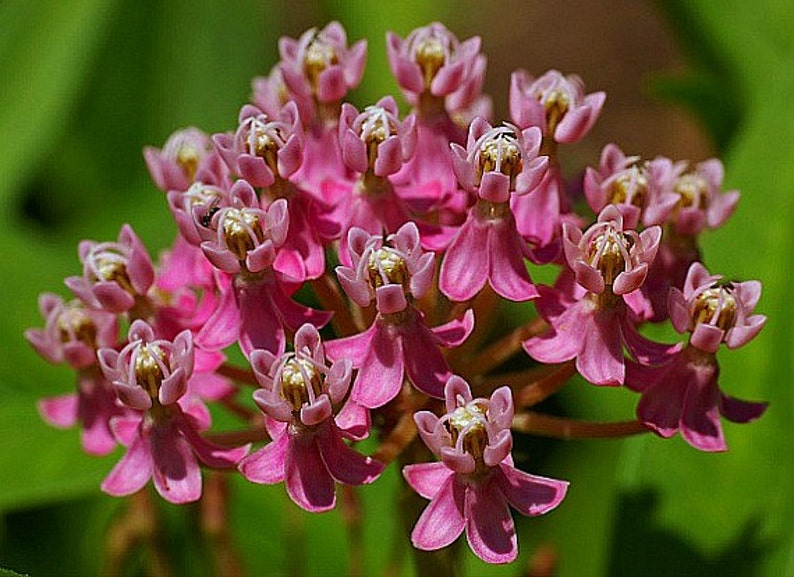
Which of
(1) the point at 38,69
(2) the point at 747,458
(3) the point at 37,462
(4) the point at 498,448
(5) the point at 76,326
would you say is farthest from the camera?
(1) the point at 38,69

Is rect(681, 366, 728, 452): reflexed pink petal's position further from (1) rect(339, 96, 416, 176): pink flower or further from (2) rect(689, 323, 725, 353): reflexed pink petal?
(1) rect(339, 96, 416, 176): pink flower

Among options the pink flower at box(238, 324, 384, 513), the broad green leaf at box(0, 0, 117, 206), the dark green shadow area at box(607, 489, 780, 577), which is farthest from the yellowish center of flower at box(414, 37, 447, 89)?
the broad green leaf at box(0, 0, 117, 206)

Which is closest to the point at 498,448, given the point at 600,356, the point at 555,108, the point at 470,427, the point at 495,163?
the point at 470,427

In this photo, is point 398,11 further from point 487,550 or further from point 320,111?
point 487,550

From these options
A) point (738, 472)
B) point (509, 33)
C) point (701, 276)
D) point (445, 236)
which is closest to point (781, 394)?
point (738, 472)

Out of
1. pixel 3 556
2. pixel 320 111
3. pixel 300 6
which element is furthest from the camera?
pixel 300 6

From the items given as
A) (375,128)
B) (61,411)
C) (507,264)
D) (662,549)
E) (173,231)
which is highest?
(375,128)

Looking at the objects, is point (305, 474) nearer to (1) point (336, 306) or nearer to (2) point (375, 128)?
(1) point (336, 306)
